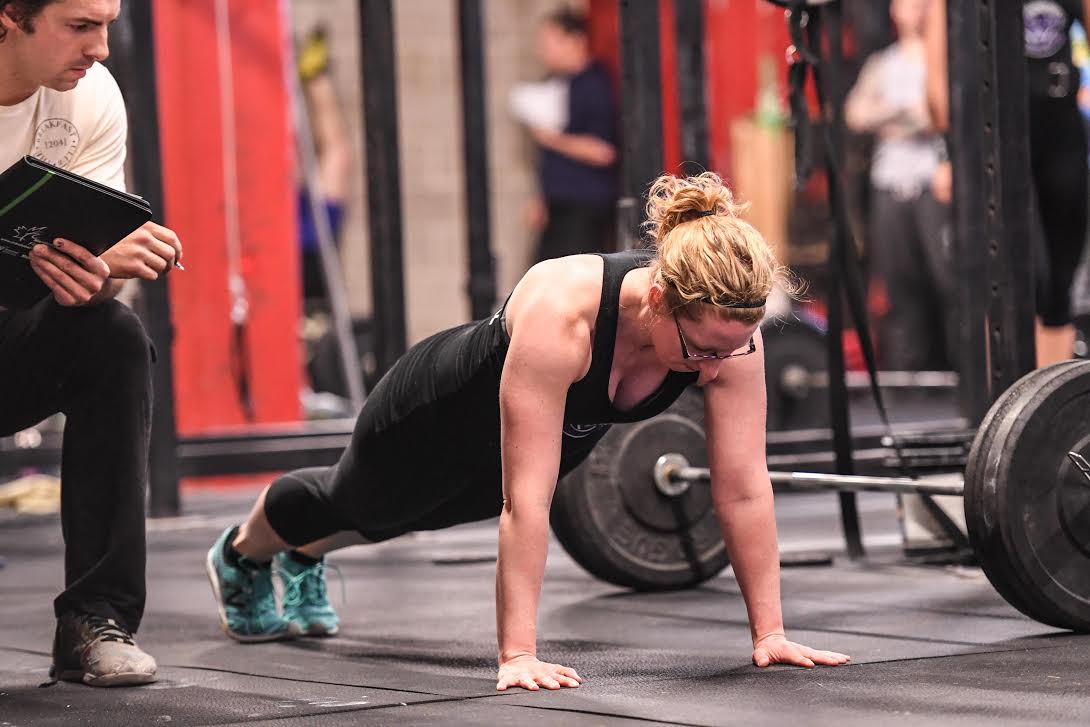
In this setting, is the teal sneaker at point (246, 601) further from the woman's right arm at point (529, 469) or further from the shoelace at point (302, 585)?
the woman's right arm at point (529, 469)

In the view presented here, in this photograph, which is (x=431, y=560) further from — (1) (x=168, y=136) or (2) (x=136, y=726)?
(1) (x=168, y=136)

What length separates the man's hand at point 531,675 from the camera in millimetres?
1964

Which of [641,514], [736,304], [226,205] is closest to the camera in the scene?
[736,304]

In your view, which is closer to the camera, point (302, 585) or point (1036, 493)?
point (1036, 493)

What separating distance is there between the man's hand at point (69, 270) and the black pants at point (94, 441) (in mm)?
114

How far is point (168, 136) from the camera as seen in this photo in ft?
18.0

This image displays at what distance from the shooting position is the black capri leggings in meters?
3.69

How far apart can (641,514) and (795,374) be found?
296 centimetres

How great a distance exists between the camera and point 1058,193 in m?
3.71

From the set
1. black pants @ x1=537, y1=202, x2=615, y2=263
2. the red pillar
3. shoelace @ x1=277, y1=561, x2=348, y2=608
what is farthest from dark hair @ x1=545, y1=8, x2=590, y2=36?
shoelace @ x1=277, y1=561, x2=348, y2=608

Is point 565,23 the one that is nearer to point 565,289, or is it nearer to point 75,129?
point 75,129

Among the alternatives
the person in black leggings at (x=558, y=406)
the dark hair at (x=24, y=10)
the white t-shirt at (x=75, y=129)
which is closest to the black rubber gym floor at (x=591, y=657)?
the person in black leggings at (x=558, y=406)

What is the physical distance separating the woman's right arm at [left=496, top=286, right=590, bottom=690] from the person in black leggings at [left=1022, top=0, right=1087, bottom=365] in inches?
79.6

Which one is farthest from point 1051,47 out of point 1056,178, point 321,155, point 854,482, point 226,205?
point 321,155
